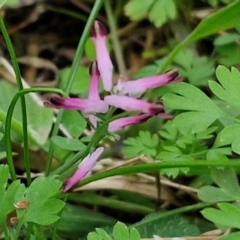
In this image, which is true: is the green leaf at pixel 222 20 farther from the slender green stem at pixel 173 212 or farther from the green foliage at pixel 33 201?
the green foliage at pixel 33 201

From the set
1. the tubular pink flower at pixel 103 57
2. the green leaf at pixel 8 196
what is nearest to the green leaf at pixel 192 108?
the tubular pink flower at pixel 103 57

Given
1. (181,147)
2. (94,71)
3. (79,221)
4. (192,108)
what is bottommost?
(79,221)

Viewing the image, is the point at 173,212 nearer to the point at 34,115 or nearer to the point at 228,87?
the point at 228,87

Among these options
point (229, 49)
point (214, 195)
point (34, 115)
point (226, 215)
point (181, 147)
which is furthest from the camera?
point (229, 49)

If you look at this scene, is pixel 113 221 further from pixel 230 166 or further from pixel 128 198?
pixel 230 166

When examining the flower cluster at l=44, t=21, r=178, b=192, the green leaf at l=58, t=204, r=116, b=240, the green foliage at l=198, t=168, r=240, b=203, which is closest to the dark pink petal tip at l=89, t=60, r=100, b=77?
the flower cluster at l=44, t=21, r=178, b=192

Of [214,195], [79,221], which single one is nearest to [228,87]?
[214,195]

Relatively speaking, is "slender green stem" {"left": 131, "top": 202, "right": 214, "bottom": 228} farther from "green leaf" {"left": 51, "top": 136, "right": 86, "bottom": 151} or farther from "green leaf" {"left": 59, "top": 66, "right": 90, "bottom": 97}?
"green leaf" {"left": 59, "top": 66, "right": 90, "bottom": 97}

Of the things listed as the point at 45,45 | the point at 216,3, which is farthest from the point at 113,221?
the point at 45,45
